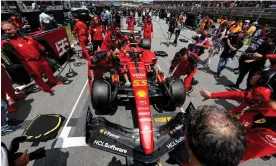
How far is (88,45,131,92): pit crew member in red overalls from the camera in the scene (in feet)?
13.8

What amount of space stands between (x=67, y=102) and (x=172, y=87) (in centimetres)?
270

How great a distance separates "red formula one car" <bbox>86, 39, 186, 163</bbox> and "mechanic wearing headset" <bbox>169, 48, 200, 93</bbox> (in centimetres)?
82

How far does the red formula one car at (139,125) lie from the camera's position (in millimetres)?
2387

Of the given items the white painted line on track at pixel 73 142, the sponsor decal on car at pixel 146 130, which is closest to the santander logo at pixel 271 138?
the sponsor decal on car at pixel 146 130

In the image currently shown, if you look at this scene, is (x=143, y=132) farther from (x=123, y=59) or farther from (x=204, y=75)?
(x=204, y=75)

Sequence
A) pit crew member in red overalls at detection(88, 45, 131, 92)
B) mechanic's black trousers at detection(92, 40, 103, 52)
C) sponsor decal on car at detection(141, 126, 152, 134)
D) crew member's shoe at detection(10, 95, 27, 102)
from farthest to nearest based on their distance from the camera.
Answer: mechanic's black trousers at detection(92, 40, 103, 52) < pit crew member in red overalls at detection(88, 45, 131, 92) < crew member's shoe at detection(10, 95, 27, 102) < sponsor decal on car at detection(141, 126, 152, 134)

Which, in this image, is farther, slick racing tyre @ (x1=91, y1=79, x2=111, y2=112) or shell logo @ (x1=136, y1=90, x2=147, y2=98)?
slick racing tyre @ (x1=91, y1=79, x2=111, y2=112)

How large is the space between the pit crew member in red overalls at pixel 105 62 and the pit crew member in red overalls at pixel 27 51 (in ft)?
4.17

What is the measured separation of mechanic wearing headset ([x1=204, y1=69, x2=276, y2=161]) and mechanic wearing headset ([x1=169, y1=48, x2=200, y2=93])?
2097 millimetres

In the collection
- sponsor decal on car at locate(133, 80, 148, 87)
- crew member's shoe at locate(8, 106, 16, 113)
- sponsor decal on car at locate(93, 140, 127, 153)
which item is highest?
sponsor decal on car at locate(133, 80, 148, 87)

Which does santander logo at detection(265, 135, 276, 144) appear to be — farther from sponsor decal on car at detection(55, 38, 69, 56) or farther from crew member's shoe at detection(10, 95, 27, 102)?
sponsor decal on car at detection(55, 38, 69, 56)

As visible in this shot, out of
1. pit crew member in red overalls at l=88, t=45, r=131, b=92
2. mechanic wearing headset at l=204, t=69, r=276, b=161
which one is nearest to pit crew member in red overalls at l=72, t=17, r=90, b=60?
pit crew member in red overalls at l=88, t=45, r=131, b=92

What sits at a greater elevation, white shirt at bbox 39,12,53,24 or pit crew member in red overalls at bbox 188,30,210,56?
white shirt at bbox 39,12,53,24

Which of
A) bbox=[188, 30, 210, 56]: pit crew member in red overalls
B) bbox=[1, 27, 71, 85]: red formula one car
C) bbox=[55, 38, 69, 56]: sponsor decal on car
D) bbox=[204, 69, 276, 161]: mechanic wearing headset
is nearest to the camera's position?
bbox=[204, 69, 276, 161]: mechanic wearing headset
